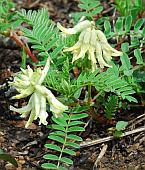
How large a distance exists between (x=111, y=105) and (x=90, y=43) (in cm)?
37

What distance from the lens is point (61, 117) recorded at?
249cm

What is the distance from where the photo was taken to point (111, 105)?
8.57 ft

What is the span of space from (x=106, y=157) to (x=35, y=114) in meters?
0.56

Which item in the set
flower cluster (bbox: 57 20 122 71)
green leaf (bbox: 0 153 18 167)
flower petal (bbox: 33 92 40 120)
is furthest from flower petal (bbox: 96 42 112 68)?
green leaf (bbox: 0 153 18 167)

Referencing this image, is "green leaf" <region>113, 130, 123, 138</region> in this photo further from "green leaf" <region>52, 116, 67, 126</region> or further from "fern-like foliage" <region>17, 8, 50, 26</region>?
"fern-like foliage" <region>17, 8, 50, 26</region>

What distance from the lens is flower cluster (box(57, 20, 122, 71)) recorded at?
2.39 metres

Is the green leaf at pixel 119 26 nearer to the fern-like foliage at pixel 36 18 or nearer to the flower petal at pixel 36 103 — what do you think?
the fern-like foliage at pixel 36 18

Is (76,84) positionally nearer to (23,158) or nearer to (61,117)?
(61,117)

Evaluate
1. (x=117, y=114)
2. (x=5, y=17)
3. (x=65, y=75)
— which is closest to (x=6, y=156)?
(x=65, y=75)

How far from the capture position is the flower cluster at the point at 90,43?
2.39 meters

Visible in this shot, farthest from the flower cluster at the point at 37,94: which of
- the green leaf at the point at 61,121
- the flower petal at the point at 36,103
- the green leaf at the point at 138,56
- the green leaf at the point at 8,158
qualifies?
the green leaf at the point at 138,56

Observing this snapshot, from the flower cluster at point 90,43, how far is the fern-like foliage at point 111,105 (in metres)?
0.23

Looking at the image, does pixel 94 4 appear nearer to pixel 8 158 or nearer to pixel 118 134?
pixel 118 134

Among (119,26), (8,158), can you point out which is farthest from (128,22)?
(8,158)
